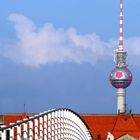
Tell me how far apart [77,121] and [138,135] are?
237ft

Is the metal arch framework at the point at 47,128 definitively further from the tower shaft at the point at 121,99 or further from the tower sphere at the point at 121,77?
the tower sphere at the point at 121,77

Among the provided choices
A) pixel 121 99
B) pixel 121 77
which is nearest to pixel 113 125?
pixel 121 99

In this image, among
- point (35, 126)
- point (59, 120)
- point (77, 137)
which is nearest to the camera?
point (35, 126)

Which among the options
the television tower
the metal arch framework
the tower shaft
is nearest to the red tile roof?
the tower shaft

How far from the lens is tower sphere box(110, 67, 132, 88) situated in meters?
160

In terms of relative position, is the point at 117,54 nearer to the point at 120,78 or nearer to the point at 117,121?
the point at 120,78

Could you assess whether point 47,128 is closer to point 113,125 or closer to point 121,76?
point 113,125

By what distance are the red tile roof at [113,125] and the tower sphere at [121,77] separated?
129 ft

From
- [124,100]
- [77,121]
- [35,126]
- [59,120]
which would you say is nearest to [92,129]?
[124,100]

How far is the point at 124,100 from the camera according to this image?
→ 15812 centimetres

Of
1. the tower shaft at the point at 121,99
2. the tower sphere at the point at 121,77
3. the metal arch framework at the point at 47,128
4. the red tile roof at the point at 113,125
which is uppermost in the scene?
the tower sphere at the point at 121,77

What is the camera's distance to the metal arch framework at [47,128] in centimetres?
1667

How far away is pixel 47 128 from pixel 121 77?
136 m

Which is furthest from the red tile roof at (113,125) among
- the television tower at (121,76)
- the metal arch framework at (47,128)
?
the metal arch framework at (47,128)
